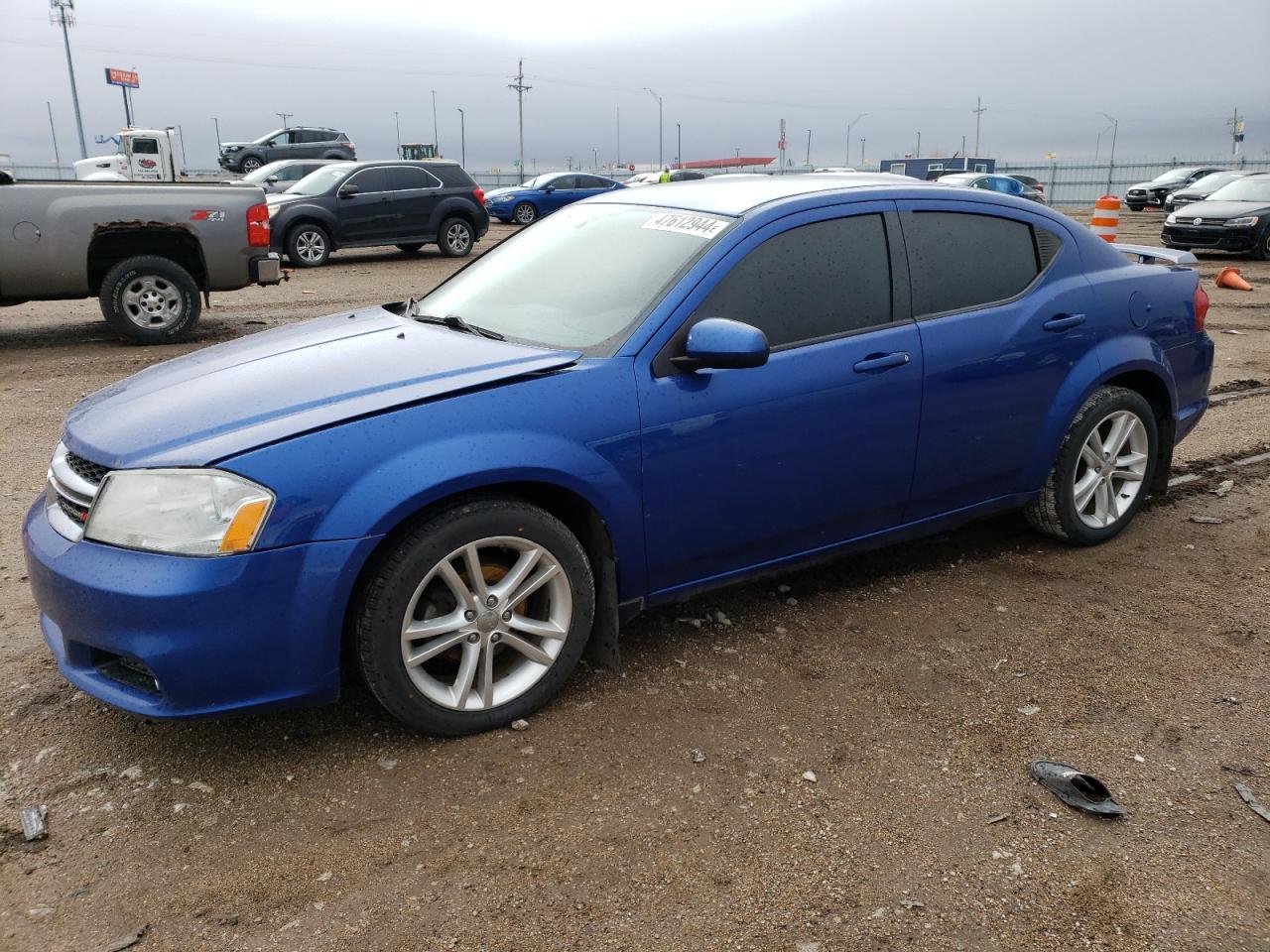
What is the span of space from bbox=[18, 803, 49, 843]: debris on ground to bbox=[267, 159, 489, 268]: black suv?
49.0ft

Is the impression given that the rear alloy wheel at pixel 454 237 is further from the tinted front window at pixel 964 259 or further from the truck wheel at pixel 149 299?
the tinted front window at pixel 964 259

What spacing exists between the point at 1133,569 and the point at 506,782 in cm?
298

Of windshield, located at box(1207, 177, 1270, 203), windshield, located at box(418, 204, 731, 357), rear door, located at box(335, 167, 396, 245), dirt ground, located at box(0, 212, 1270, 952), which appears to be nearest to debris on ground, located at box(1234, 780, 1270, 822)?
dirt ground, located at box(0, 212, 1270, 952)

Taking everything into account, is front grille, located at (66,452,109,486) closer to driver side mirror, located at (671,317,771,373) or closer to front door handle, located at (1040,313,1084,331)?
driver side mirror, located at (671,317,771,373)

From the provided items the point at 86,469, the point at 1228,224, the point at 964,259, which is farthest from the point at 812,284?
the point at 1228,224

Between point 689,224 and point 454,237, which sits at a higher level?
point 689,224

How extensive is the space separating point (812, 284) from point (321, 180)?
50.0ft

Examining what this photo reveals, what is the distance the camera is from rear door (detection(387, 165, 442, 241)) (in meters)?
17.5

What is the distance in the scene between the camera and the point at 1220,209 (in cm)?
1859

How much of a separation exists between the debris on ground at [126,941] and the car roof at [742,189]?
2.81 meters

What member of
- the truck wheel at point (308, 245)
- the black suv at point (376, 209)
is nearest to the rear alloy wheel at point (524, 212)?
the black suv at point (376, 209)

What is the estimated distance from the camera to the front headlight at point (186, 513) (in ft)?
9.02

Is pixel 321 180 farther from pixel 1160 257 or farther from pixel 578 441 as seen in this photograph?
pixel 578 441

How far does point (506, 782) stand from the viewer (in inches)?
118
